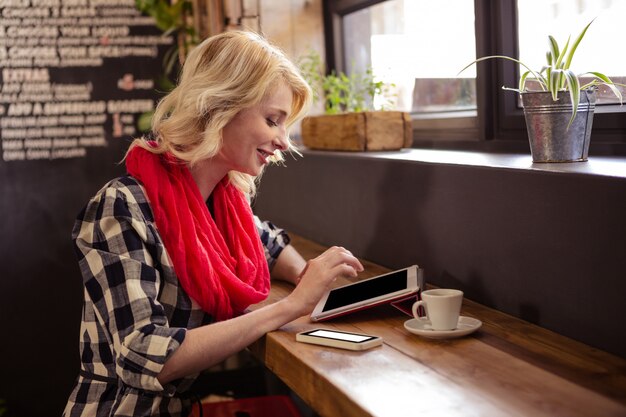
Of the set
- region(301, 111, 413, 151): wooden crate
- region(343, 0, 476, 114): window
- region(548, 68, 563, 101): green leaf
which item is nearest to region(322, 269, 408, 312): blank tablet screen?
region(548, 68, 563, 101): green leaf

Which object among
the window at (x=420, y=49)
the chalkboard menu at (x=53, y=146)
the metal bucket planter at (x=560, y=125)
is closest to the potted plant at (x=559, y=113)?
the metal bucket planter at (x=560, y=125)

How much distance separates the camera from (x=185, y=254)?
5.61 ft

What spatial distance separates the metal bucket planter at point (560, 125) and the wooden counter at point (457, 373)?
36 centimetres

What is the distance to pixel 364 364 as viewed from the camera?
1.41 meters

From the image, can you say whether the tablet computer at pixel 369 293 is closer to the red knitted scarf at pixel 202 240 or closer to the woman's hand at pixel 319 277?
the woman's hand at pixel 319 277

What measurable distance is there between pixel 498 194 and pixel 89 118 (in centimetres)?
237

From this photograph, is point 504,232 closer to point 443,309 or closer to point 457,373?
point 443,309

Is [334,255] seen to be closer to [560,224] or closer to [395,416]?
[560,224]

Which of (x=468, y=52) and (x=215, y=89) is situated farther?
(x=468, y=52)

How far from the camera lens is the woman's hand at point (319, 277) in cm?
167

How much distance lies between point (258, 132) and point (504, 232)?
0.57m

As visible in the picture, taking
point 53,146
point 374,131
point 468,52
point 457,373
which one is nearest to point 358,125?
point 374,131

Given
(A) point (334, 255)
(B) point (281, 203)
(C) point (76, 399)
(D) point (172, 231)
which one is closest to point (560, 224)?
(A) point (334, 255)

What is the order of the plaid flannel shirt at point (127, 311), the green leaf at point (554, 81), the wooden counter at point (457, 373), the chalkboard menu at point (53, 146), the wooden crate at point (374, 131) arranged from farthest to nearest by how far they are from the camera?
1. the chalkboard menu at point (53, 146)
2. the wooden crate at point (374, 131)
3. the green leaf at point (554, 81)
4. the plaid flannel shirt at point (127, 311)
5. the wooden counter at point (457, 373)
